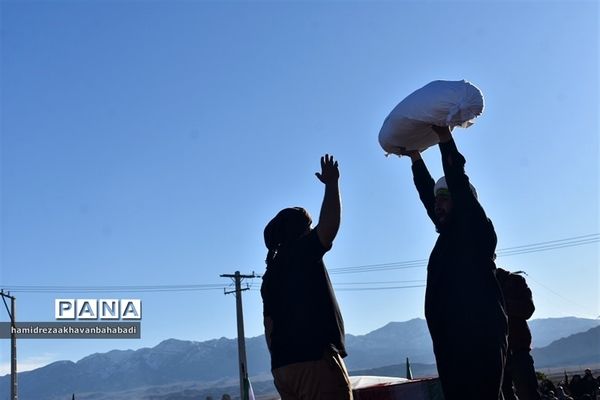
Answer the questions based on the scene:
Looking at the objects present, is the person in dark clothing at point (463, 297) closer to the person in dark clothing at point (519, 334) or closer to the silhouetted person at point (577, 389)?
the person in dark clothing at point (519, 334)

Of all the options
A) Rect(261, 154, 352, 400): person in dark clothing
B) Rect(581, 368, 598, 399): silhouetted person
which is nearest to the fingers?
Rect(261, 154, 352, 400): person in dark clothing

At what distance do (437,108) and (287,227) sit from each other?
3.84 ft

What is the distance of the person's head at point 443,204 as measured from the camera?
375 centimetres

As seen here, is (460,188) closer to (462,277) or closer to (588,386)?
(462,277)

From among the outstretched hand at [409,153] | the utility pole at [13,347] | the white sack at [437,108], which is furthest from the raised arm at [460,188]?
the utility pole at [13,347]

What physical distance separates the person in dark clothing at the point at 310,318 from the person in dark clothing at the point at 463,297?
2.00 feet

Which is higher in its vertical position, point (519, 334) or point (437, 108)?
point (437, 108)

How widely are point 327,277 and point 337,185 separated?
508 millimetres

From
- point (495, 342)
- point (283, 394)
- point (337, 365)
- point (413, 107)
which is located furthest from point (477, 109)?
point (283, 394)

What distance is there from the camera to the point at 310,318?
4055 millimetres

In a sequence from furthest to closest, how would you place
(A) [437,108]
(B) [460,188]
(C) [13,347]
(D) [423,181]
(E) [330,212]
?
(C) [13,347], (D) [423,181], (E) [330,212], (A) [437,108], (B) [460,188]

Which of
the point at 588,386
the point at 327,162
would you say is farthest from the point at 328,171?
the point at 588,386

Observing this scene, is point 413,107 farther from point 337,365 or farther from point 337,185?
point 337,365

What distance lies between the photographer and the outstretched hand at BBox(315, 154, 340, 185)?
4203 mm
